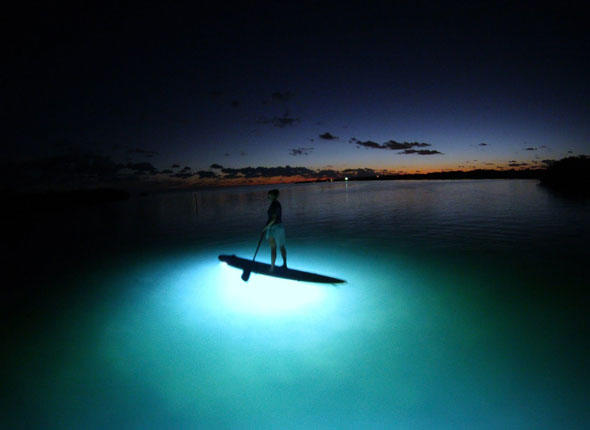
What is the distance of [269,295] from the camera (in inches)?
271

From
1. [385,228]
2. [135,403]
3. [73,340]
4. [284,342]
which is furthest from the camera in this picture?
[385,228]

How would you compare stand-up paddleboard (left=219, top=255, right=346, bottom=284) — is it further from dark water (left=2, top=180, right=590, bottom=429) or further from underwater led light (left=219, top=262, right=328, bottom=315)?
dark water (left=2, top=180, right=590, bottom=429)

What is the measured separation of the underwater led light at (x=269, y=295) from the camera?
6207 mm

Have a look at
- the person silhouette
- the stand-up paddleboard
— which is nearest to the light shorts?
the person silhouette

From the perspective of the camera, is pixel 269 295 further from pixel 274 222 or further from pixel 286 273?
pixel 274 222

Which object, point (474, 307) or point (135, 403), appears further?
point (474, 307)

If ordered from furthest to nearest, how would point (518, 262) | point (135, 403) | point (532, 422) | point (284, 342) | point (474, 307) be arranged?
point (518, 262) → point (474, 307) → point (284, 342) → point (135, 403) → point (532, 422)

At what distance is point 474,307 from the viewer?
6.04 metres

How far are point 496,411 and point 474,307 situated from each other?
3006 millimetres

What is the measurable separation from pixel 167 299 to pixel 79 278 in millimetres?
4857

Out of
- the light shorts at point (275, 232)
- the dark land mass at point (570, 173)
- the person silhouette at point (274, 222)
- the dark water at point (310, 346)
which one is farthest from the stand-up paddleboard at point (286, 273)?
the dark land mass at point (570, 173)

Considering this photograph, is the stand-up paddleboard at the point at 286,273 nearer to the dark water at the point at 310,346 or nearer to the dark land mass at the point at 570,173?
the dark water at the point at 310,346

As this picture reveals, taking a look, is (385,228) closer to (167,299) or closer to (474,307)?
(474,307)

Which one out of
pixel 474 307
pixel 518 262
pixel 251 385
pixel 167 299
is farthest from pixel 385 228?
pixel 251 385
